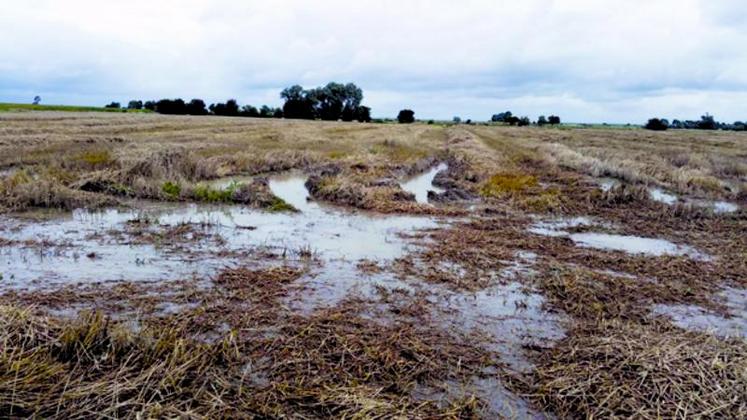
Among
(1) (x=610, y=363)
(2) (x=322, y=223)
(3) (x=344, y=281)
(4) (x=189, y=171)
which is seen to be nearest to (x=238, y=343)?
(3) (x=344, y=281)

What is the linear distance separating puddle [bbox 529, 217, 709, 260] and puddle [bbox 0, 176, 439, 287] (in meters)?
2.52

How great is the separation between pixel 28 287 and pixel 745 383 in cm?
782

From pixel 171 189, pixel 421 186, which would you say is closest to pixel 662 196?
pixel 421 186

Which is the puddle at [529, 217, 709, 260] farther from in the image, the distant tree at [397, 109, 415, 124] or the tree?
the distant tree at [397, 109, 415, 124]

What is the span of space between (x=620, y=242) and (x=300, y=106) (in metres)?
73.6

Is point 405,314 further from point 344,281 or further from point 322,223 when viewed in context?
point 322,223

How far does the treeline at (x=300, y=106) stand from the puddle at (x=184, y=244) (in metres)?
68.3

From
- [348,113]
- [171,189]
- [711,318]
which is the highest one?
[348,113]

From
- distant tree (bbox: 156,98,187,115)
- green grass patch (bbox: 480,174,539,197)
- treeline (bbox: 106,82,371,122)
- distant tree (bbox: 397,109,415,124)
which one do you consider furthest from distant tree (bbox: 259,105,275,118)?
green grass patch (bbox: 480,174,539,197)

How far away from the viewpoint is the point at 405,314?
19.7ft

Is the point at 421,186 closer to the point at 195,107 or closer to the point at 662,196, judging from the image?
the point at 662,196

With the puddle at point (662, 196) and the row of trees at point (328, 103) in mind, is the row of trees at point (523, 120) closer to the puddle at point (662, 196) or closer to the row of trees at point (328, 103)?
the row of trees at point (328, 103)

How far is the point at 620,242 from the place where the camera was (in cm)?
995

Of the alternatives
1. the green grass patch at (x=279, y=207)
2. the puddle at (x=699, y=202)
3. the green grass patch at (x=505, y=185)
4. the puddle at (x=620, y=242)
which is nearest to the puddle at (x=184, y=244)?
the green grass patch at (x=279, y=207)
